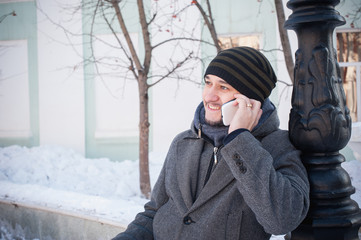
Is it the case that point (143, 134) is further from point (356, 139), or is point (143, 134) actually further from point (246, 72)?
point (246, 72)

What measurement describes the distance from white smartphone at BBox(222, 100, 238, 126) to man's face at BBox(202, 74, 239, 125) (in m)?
0.11

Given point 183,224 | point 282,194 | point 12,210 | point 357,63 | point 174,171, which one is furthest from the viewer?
point 357,63

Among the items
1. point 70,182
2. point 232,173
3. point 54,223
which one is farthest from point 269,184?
point 70,182

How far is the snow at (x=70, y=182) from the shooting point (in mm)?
4500

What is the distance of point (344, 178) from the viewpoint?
193 centimetres

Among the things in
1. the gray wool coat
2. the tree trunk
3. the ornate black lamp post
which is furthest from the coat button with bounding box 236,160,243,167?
the tree trunk

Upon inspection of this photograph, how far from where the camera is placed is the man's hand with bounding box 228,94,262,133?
1.96 metres

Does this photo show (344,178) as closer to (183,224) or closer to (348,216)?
(348,216)

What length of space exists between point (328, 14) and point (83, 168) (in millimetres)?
6668

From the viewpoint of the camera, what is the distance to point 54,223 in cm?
454

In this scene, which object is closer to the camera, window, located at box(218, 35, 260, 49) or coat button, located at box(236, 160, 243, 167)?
coat button, located at box(236, 160, 243, 167)

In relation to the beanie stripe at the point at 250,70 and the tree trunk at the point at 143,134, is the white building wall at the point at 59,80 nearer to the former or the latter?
the tree trunk at the point at 143,134

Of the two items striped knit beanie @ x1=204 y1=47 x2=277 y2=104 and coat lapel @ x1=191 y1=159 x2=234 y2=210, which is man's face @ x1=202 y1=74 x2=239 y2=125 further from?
coat lapel @ x1=191 y1=159 x2=234 y2=210

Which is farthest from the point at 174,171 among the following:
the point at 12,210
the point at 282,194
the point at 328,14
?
the point at 12,210
